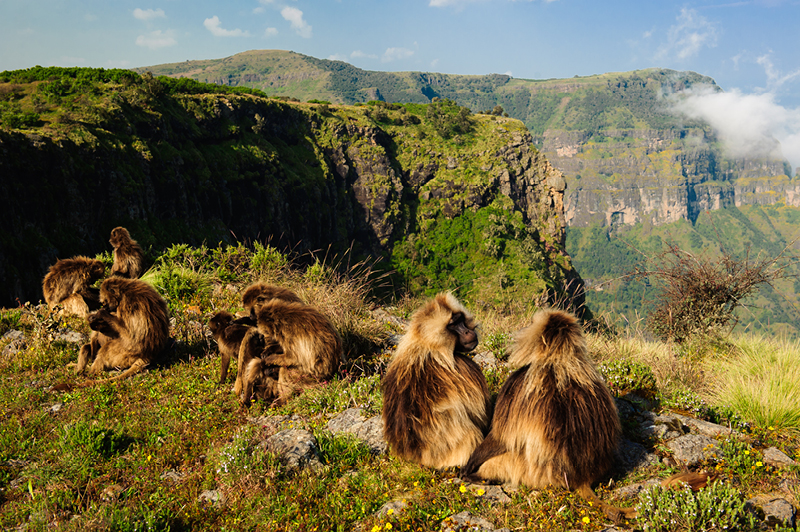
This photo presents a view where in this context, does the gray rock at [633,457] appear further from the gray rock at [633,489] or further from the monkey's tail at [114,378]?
the monkey's tail at [114,378]

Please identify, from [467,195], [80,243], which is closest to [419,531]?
[80,243]

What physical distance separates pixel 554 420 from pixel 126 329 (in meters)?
5.26

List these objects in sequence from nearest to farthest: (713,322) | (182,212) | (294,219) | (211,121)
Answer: (713,322) → (182,212) → (211,121) → (294,219)

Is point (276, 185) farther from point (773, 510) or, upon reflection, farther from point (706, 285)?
point (773, 510)

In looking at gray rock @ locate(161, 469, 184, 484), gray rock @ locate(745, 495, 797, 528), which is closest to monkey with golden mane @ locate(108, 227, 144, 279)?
gray rock @ locate(161, 469, 184, 484)

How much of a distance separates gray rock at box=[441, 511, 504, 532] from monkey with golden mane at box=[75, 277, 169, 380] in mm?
4519

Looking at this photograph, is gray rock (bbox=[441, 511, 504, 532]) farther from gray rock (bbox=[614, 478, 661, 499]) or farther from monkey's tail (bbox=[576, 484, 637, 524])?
gray rock (bbox=[614, 478, 661, 499])

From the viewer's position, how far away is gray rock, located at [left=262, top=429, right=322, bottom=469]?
13.0 ft

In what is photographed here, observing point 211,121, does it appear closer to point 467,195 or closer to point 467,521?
point 467,195

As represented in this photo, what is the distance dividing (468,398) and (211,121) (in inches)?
2604

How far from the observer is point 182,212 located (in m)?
48.8

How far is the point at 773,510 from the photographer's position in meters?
3.27

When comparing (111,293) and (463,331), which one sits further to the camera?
(111,293)

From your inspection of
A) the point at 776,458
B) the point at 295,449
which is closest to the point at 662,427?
the point at 776,458
